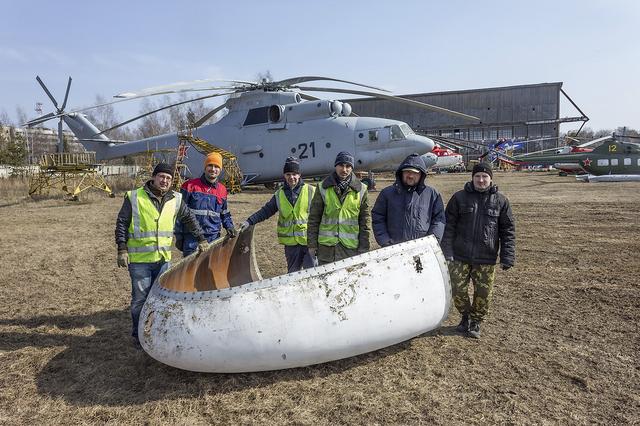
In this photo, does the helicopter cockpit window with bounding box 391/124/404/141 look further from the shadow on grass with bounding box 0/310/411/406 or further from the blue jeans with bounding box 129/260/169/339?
the blue jeans with bounding box 129/260/169/339

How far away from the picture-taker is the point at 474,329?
3.91 meters

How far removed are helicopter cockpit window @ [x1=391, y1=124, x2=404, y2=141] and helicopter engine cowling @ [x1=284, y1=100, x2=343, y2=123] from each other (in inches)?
73.9

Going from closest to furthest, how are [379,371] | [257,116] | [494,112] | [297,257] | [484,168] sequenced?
[379,371], [484,168], [297,257], [257,116], [494,112]

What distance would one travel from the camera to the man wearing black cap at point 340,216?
394 centimetres

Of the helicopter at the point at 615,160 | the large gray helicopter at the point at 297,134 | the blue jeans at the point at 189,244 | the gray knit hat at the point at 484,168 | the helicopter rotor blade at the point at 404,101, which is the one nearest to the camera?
the gray knit hat at the point at 484,168

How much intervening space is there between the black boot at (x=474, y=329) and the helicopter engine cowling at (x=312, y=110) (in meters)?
11.6

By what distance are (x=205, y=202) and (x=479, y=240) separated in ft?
8.76

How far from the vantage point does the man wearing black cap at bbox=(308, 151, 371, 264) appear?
12.9 feet

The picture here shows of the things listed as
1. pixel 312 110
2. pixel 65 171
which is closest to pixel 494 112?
pixel 312 110

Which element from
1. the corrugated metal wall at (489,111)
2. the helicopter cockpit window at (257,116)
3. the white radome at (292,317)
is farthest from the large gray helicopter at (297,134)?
the corrugated metal wall at (489,111)

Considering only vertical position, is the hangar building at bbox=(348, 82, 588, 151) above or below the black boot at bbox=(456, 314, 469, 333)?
above

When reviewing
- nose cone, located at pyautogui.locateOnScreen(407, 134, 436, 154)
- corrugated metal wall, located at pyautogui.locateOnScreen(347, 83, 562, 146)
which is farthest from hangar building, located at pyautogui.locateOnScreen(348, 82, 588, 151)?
nose cone, located at pyautogui.locateOnScreen(407, 134, 436, 154)

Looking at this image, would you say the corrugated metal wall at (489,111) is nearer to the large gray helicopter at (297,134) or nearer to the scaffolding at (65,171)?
the large gray helicopter at (297,134)

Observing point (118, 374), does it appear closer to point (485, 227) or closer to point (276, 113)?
point (485, 227)
